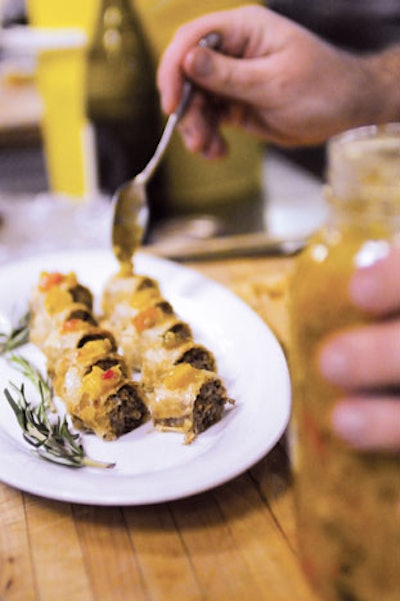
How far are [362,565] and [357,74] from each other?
98cm

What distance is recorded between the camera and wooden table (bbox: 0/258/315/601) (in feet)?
2.07

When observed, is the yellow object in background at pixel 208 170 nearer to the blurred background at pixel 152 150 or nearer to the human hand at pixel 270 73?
the blurred background at pixel 152 150

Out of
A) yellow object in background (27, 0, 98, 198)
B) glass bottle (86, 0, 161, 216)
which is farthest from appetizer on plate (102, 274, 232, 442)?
yellow object in background (27, 0, 98, 198)

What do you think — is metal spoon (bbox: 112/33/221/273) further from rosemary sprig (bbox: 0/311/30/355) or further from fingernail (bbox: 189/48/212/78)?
rosemary sprig (bbox: 0/311/30/355)

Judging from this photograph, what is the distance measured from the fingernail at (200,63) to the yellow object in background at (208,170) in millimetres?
507

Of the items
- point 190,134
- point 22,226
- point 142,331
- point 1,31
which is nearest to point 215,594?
point 142,331

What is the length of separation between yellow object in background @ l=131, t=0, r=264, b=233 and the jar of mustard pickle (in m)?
1.20

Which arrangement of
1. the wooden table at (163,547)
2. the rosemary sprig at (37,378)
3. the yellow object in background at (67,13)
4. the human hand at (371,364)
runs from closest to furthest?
the human hand at (371,364)
the wooden table at (163,547)
the rosemary sprig at (37,378)
the yellow object in background at (67,13)

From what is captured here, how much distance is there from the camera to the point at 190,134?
139cm

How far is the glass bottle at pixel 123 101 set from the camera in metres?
1.78

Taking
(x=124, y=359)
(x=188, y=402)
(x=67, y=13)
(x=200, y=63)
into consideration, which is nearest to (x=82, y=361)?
(x=124, y=359)

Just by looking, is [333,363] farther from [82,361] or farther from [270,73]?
[270,73]

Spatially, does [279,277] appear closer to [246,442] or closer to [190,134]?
[190,134]

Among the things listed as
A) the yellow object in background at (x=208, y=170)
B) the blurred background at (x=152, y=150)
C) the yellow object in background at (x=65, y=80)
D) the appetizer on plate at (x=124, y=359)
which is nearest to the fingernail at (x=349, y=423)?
the appetizer on plate at (x=124, y=359)
